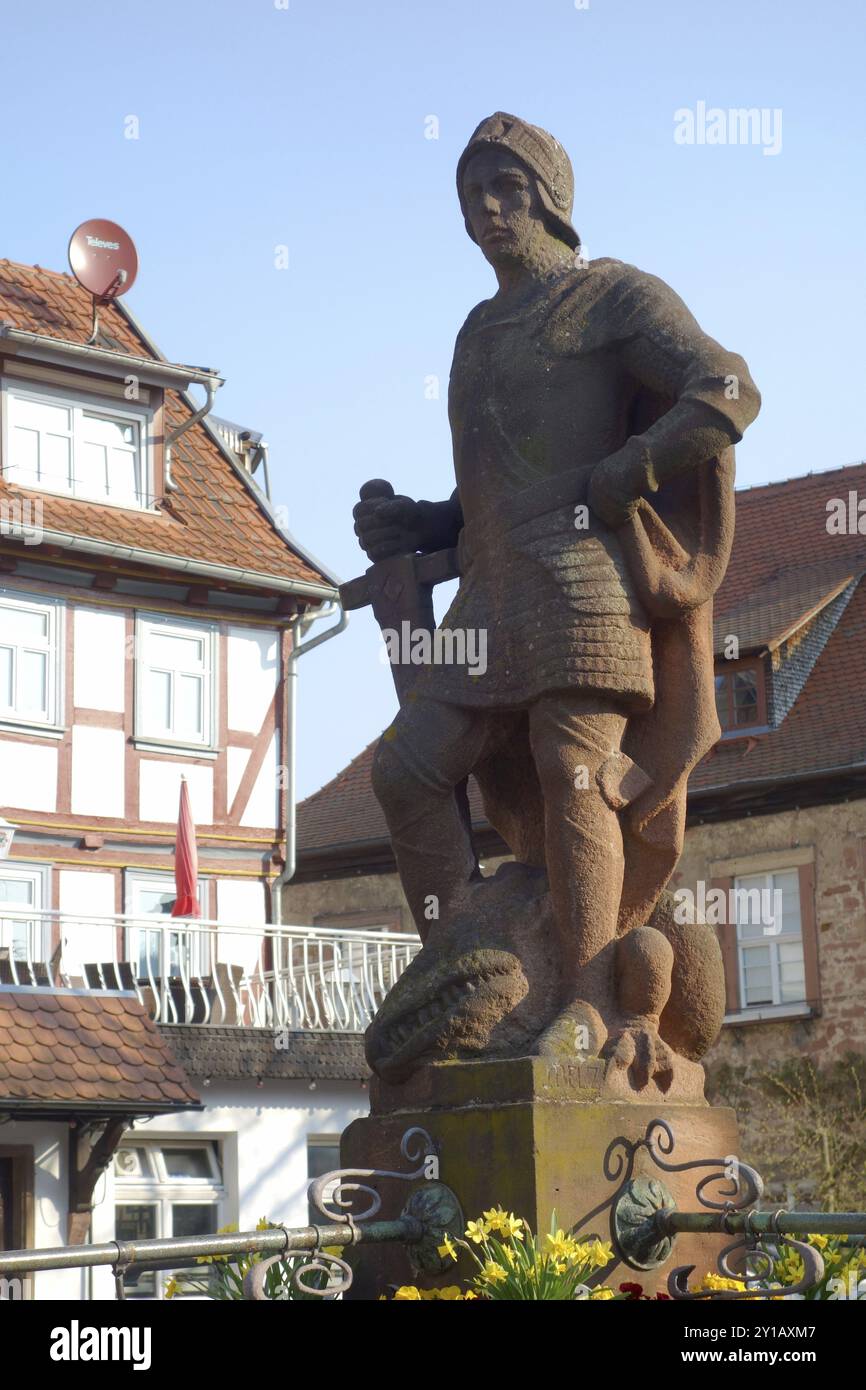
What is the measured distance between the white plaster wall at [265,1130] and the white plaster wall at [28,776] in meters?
4.10

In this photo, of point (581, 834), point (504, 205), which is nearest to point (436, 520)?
point (504, 205)

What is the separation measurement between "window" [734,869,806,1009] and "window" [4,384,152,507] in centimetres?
802

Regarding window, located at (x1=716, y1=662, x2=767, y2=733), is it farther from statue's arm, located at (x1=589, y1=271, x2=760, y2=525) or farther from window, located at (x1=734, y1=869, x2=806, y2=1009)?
statue's arm, located at (x1=589, y1=271, x2=760, y2=525)

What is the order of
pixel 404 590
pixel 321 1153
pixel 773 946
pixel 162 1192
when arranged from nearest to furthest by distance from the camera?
1. pixel 404 590
2. pixel 162 1192
3. pixel 321 1153
4. pixel 773 946

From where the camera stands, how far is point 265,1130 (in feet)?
64.8

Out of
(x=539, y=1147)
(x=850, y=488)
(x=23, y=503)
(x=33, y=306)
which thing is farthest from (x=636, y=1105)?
(x=850, y=488)

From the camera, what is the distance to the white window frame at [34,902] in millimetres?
21094

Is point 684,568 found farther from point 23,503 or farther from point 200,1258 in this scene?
point 23,503

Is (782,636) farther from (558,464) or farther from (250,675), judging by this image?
(558,464)

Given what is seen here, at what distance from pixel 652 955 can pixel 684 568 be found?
3.34ft

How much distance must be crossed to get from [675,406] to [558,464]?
374mm

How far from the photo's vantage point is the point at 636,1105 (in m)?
5.54

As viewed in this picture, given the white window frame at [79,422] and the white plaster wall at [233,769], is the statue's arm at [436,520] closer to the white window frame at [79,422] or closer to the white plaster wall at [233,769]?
the white window frame at [79,422]

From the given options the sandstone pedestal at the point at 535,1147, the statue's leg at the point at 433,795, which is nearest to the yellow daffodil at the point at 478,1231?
the sandstone pedestal at the point at 535,1147
